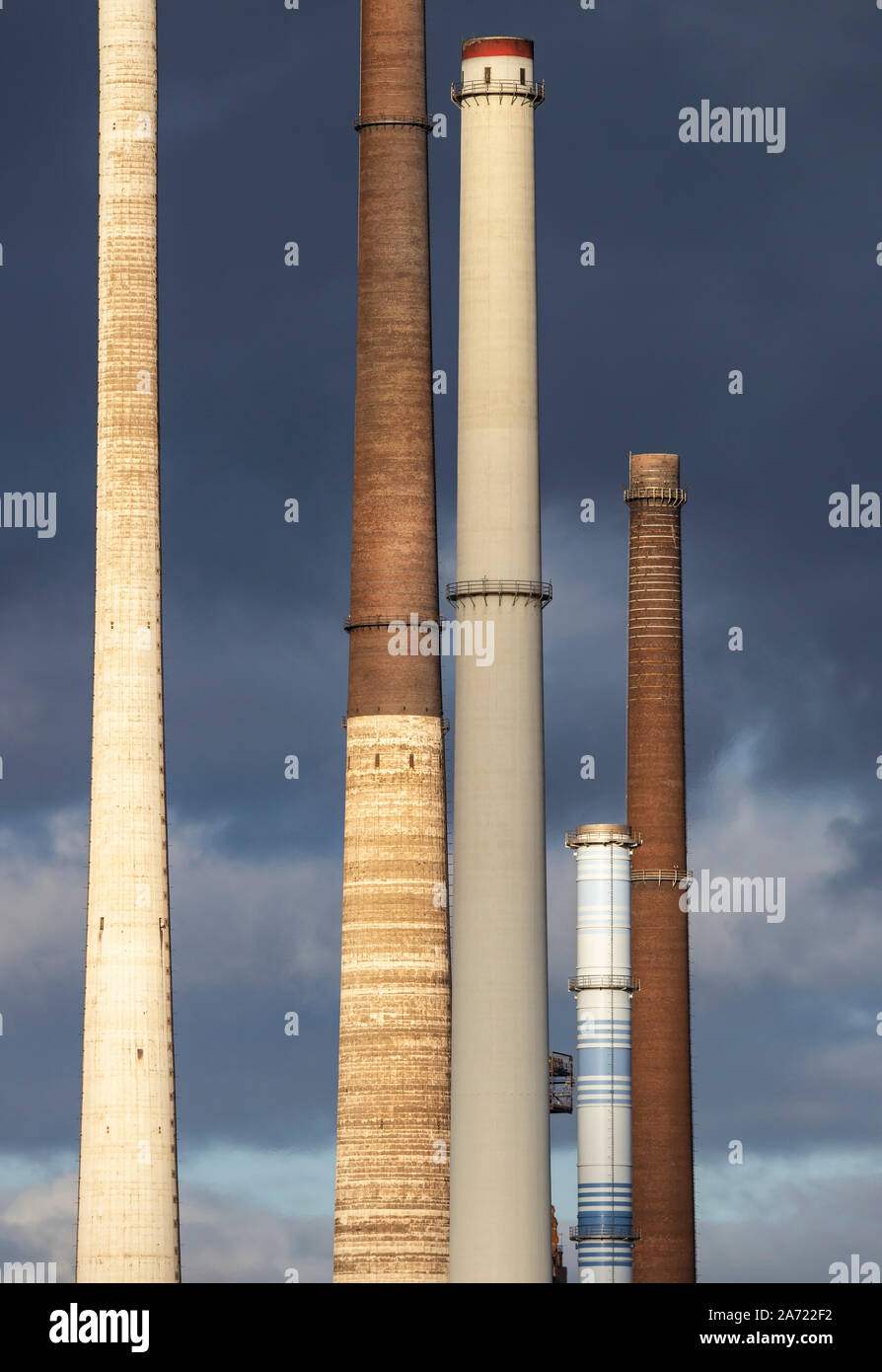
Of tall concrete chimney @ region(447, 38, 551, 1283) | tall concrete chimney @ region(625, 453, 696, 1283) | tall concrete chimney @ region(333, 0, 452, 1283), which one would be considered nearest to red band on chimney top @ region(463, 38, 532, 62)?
tall concrete chimney @ region(447, 38, 551, 1283)

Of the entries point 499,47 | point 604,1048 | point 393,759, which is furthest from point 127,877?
point 499,47

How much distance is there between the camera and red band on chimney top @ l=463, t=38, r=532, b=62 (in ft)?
197

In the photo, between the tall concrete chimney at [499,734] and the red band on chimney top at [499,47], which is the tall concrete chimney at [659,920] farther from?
the red band on chimney top at [499,47]

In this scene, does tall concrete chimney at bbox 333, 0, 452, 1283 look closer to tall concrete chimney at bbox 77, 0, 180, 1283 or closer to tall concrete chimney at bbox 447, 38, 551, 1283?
tall concrete chimney at bbox 77, 0, 180, 1283

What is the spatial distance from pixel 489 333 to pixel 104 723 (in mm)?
13721

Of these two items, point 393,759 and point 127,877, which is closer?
point 127,877

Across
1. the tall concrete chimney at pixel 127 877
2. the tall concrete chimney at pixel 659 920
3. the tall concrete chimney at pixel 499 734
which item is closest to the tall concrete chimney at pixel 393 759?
the tall concrete chimney at pixel 127 877

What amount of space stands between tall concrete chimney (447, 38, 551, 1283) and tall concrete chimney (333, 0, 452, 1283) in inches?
668

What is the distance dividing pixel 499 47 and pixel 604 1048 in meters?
27.0

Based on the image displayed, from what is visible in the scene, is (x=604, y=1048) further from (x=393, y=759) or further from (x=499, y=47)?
(x=499, y=47)

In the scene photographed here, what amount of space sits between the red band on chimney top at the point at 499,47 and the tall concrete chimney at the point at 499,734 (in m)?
0.06

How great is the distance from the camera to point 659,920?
82.6 m
